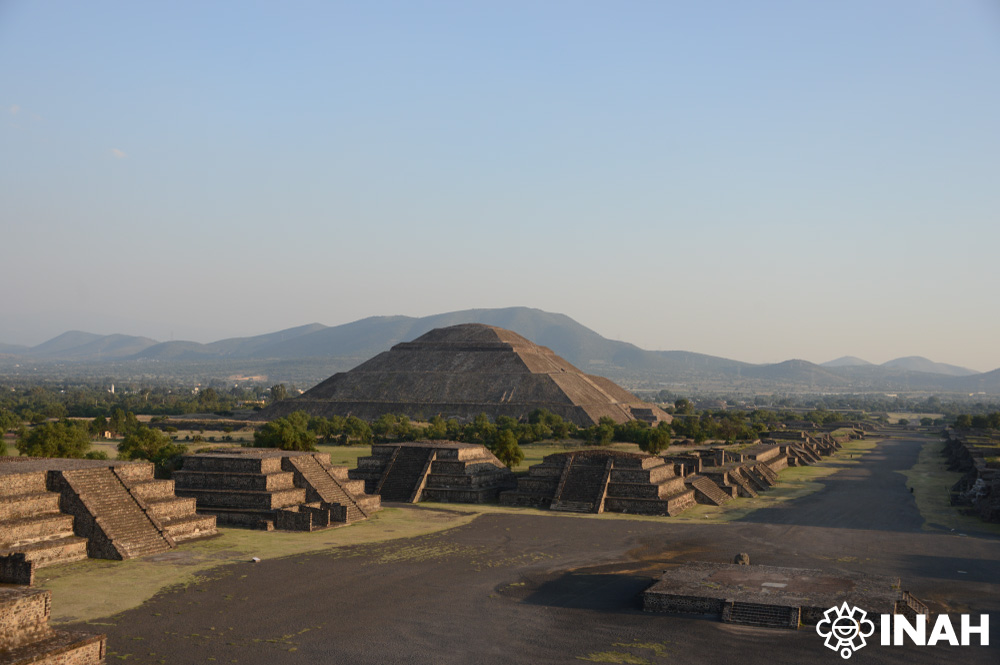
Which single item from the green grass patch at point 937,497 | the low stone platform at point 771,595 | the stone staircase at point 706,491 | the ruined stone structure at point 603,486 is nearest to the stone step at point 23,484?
the low stone platform at point 771,595

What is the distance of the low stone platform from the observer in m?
27.8

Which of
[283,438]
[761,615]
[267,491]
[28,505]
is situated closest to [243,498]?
[267,491]

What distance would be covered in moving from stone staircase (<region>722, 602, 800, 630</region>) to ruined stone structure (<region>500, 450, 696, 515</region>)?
23.8 metres

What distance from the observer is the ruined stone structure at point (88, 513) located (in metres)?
33.7

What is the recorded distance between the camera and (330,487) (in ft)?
160

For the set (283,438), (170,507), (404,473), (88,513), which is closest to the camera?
(88,513)

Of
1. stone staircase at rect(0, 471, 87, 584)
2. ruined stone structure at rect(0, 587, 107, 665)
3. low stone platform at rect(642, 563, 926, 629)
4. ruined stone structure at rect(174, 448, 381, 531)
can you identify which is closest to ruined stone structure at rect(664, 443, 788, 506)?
ruined stone structure at rect(174, 448, 381, 531)

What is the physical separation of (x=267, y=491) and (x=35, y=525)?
1277 cm

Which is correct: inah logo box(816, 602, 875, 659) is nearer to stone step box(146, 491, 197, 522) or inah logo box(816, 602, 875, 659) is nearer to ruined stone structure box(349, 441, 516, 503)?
stone step box(146, 491, 197, 522)

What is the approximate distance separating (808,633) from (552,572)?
35.7ft

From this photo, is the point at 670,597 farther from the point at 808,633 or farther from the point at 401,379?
Answer: the point at 401,379

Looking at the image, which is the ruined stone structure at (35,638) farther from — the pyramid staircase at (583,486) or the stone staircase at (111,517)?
the pyramid staircase at (583,486)

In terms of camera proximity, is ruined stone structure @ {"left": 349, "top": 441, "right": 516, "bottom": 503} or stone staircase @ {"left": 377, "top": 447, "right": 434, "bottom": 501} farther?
stone staircase @ {"left": 377, "top": 447, "right": 434, "bottom": 501}

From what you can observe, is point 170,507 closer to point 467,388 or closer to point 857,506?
point 857,506
